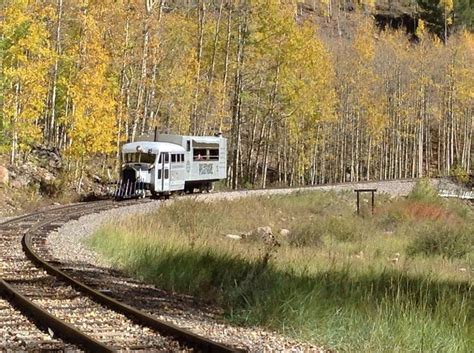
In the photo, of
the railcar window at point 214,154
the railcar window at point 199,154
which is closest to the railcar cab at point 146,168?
the railcar window at point 199,154

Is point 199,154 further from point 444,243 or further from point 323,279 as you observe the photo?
point 323,279

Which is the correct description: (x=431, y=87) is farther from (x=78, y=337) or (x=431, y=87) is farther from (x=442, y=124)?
(x=78, y=337)

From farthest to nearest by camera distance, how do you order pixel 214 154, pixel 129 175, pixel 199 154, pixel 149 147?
pixel 214 154, pixel 199 154, pixel 129 175, pixel 149 147

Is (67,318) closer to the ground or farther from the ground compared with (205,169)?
closer to the ground

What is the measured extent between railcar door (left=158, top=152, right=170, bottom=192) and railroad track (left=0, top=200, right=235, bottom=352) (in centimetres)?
1859

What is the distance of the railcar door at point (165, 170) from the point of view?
105ft

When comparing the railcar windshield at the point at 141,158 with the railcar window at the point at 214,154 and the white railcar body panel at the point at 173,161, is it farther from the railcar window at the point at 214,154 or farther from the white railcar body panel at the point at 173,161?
the railcar window at the point at 214,154

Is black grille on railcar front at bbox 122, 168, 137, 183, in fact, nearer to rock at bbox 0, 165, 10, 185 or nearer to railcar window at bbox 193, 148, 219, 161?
railcar window at bbox 193, 148, 219, 161

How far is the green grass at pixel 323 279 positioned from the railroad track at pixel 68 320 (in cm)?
136

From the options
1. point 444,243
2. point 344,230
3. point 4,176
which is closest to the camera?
point 444,243

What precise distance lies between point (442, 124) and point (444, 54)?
30.4 feet

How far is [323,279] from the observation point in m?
10.7

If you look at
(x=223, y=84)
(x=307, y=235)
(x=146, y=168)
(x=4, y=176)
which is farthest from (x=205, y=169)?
(x=307, y=235)

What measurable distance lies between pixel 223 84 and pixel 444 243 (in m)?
23.2
